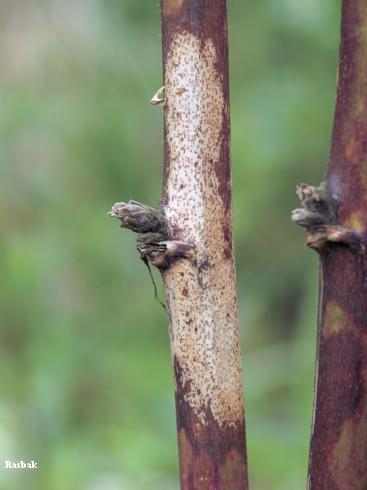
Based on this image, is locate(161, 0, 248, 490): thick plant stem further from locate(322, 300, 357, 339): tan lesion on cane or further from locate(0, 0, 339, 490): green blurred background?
locate(0, 0, 339, 490): green blurred background

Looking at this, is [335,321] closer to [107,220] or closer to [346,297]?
[346,297]

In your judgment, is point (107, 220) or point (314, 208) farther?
point (107, 220)

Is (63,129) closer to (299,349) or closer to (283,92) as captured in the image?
(283,92)

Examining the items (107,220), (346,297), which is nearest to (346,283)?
(346,297)

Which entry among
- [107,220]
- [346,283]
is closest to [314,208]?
[346,283]

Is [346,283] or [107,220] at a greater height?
[107,220]

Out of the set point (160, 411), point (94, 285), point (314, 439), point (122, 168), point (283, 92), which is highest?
point (283, 92)

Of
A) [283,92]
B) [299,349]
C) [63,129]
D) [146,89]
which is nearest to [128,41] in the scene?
[146,89]
